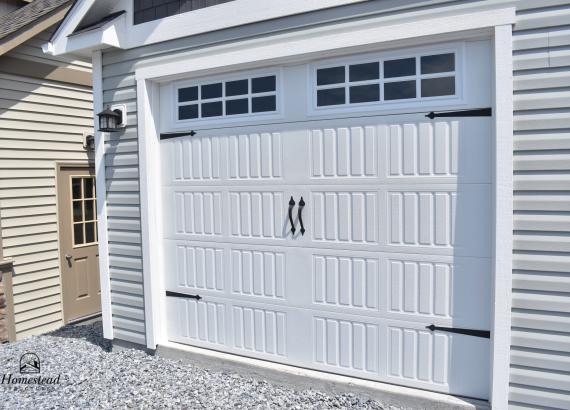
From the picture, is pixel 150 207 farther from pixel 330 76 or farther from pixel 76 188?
pixel 76 188

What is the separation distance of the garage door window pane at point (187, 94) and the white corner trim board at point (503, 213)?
251 cm

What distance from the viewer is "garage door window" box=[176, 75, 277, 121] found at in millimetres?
3791

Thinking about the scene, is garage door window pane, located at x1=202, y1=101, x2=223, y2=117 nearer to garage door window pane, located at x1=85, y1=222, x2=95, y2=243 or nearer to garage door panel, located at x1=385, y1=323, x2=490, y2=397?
garage door panel, located at x1=385, y1=323, x2=490, y2=397

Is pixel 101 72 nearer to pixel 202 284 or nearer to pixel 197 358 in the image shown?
pixel 202 284

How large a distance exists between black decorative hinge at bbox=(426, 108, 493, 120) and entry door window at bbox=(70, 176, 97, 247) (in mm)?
4988

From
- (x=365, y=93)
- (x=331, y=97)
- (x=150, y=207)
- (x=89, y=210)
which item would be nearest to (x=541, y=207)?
(x=365, y=93)

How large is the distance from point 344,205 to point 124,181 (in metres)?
2.27

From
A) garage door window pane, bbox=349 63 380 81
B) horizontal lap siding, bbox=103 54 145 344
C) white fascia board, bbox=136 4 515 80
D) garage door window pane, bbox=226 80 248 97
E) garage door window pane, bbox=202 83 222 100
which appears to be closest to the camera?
white fascia board, bbox=136 4 515 80

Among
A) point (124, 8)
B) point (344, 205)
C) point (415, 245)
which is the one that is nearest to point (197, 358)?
point (344, 205)

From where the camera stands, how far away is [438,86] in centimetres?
315

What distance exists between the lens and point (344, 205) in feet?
11.4

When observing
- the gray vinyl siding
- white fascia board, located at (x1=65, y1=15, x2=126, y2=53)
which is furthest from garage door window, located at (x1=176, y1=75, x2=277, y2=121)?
the gray vinyl siding

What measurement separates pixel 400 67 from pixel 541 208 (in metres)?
1.33

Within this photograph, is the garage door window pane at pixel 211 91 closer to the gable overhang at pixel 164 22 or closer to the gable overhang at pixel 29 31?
the gable overhang at pixel 164 22
